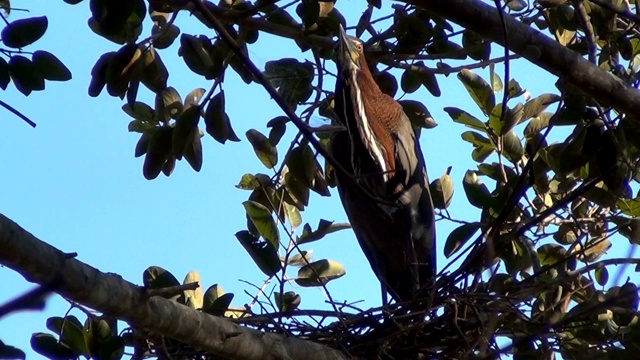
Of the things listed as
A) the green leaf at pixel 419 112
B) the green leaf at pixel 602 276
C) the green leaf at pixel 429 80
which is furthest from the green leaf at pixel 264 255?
the green leaf at pixel 602 276

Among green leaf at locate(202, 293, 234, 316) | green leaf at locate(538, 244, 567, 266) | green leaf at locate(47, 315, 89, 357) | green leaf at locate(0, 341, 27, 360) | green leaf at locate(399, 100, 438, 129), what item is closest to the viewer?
green leaf at locate(0, 341, 27, 360)

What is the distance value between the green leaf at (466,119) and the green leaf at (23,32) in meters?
1.33

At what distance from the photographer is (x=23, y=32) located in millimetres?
2100

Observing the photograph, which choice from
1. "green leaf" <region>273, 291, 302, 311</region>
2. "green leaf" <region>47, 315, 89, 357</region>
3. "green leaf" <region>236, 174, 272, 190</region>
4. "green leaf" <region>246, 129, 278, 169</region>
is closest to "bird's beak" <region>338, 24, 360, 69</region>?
"green leaf" <region>246, 129, 278, 169</region>

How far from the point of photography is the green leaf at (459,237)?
2742mm

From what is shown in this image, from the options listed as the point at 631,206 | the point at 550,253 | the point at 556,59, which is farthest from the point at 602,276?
the point at 556,59

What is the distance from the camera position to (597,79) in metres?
2.18

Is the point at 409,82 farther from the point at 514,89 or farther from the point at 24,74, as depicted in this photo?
the point at 24,74

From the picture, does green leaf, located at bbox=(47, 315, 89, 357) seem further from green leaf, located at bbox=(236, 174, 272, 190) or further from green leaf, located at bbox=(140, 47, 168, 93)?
green leaf, located at bbox=(236, 174, 272, 190)

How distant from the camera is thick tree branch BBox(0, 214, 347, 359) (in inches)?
50.8

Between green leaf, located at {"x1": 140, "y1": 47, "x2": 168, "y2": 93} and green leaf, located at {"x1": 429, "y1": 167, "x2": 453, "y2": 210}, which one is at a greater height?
green leaf, located at {"x1": 140, "y1": 47, "x2": 168, "y2": 93}

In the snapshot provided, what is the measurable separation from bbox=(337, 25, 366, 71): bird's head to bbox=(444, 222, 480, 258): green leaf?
2.70 feet

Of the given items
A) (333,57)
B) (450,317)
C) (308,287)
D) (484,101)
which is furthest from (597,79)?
(308,287)

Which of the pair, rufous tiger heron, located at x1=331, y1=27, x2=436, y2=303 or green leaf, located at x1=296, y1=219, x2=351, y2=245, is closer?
green leaf, located at x1=296, y1=219, x2=351, y2=245
